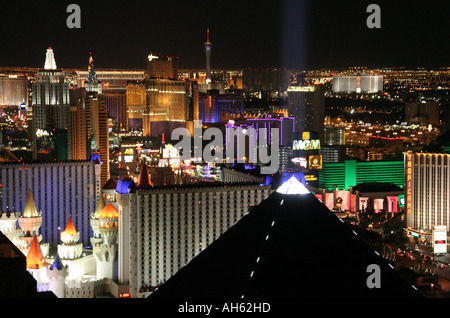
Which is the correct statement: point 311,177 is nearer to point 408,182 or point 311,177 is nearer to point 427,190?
point 408,182

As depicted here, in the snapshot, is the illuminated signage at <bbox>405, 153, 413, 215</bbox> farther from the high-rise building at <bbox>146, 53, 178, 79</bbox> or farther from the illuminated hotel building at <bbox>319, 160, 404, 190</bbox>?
the high-rise building at <bbox>146, 53, 178, 79</bbox>

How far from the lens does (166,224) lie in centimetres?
1531

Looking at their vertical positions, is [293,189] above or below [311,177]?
above

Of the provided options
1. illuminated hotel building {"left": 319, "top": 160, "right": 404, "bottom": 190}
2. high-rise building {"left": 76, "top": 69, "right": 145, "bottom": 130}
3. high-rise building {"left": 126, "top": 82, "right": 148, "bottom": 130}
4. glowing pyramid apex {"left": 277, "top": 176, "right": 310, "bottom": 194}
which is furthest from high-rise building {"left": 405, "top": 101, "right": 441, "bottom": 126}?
glowing pyramid apex {"left": 277, "top": 176, "right": 310, "bottom": 194}

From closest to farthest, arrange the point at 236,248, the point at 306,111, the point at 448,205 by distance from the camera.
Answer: the point at 236,248 → the point at 448,205 → the point at 306,111

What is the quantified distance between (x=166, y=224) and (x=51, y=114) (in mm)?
16373

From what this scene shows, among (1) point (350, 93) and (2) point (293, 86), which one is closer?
(2) point (293, 86)

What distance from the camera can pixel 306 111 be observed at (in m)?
36.1

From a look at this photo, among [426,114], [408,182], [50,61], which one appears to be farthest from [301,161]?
[426,114]

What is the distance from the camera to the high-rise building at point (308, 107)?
35.9 metres

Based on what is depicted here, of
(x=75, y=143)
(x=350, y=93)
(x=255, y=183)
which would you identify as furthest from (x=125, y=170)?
(x=350, y=93)

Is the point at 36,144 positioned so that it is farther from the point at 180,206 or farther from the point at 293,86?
the point at 180,206

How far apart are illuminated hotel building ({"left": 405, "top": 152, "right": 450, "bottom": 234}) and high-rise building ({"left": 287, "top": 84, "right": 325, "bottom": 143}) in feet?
40.2
